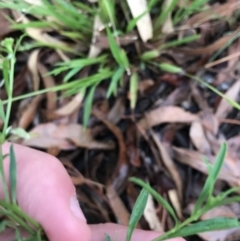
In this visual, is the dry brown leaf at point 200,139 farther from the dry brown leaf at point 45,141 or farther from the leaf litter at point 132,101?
the dry brown leaf at point 45,141

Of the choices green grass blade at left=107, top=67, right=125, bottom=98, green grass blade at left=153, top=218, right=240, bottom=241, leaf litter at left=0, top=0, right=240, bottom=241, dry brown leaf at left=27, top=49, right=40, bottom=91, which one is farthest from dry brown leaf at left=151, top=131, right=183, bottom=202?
green grass blade at left=153, top=218, right=240, bottom=241

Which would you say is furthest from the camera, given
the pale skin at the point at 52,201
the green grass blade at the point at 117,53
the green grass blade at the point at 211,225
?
the green grass blade at the point at 117,53

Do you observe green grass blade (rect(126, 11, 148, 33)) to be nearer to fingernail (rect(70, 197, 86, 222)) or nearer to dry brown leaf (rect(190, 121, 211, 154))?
dry brown leaf (rect(190, 121, 211, 154))

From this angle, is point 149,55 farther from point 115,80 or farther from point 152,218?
point 152,218

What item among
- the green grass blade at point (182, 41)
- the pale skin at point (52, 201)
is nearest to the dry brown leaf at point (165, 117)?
the green grass blade at point (182, 41)

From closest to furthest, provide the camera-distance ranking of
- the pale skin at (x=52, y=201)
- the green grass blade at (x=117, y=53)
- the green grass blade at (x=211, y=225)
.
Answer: the green grass blade at (x=211, y=225) < the pale skin at (x=52, y=201) < the green grass blade at (x=117, y=53)

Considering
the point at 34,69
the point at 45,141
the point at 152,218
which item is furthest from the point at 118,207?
the point at 34,69
